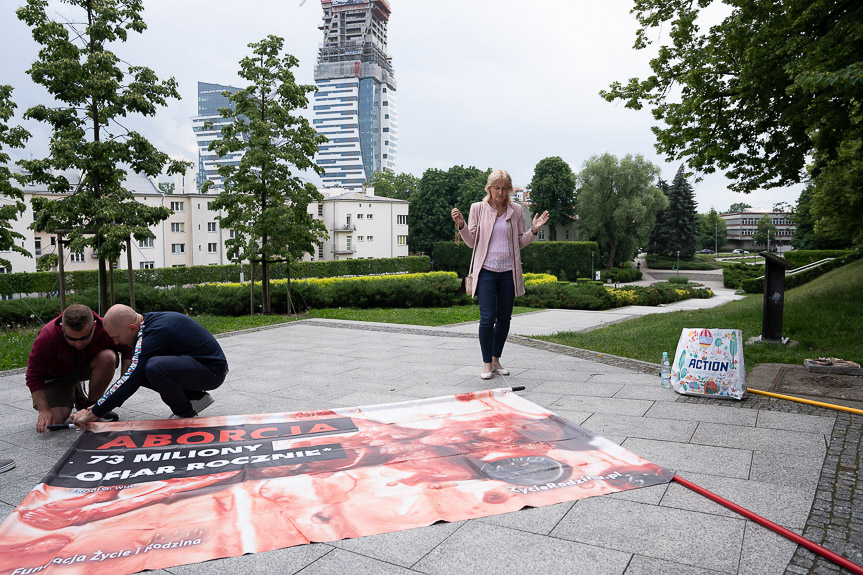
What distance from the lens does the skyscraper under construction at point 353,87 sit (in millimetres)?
173375

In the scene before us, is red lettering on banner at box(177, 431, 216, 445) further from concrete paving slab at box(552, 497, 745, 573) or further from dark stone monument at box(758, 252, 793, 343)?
dark stone monument at box(758, 252, 793, 343)

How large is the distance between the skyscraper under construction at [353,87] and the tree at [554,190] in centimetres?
11519

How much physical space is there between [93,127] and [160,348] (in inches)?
332

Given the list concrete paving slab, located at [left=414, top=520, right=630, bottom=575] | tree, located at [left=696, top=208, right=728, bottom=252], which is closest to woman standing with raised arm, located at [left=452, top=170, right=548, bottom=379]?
concrete paving slab, located at [left=414, top=520, right=630, bottom=575]

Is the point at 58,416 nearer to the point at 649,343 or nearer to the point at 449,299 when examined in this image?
→ the point at 649,343

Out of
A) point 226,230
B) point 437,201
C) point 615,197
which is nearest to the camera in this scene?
point 615,197

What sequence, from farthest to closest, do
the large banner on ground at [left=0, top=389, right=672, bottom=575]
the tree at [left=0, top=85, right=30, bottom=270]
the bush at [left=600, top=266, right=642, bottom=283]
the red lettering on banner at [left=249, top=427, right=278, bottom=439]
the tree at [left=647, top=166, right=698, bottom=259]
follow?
the tree at [left=647, top=166, right=698, bottom=259]
the bush at [left=600, top=266, right=642, bottom=283]
the tree at [left=0, top=85, right=30, bottom=270]
the red lettering on banner at [left=249, top=427, right=278, bottom=439]
the large banner on ground at [left=0, top=389, right=672, bottom=575]

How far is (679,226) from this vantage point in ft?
216

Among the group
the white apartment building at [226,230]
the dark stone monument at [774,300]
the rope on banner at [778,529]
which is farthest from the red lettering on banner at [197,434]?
the white apartment building at [226,230]

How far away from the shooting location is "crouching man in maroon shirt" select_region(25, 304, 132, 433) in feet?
12.8

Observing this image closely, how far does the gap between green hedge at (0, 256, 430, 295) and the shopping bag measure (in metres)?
10.3

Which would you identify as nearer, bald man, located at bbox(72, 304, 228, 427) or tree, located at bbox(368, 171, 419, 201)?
bald man, located at bbox(72, 304, 228, 427)

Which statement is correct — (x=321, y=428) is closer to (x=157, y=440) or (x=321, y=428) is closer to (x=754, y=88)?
(x=157, y=440)

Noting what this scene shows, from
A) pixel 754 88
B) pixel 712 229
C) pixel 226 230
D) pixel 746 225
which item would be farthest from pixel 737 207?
pixel 754 88
